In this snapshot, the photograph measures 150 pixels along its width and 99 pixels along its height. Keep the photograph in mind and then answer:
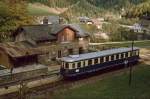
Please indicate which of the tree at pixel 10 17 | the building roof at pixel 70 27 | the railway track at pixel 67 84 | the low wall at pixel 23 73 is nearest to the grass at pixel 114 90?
the railway track at pixel 67 84

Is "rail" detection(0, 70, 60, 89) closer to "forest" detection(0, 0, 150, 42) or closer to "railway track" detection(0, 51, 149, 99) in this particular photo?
"railway track" detection(0, 51, 149, 99)

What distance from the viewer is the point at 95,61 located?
51.2 metres

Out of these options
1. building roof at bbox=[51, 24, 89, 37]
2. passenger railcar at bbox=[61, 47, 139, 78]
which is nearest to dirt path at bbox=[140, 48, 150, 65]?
passenger railcar at bbox=[61, 47, 139, 78]

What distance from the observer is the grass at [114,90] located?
4212 centimetres

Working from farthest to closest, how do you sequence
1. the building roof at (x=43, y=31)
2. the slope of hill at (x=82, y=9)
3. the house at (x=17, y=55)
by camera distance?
the slope of hill at (x=82, y=9) < the building roof at (x=43, y=31) < the house at (x=17, y=55)

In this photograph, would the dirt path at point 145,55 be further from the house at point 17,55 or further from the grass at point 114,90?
the house at point 17,55

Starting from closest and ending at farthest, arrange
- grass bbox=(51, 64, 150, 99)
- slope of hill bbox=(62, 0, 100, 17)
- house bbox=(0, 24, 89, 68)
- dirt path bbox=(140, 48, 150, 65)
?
grass bbox=(51, 64, 150, 99) < house bbox=(0, 24, 89, 68) < dirt path bbox=(140, 48, 150, 65) < slope of hill bbox=(62, 0, 100, 17)

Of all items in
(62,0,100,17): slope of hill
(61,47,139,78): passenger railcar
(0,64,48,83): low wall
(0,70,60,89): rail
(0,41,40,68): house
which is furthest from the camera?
(62,0,100,17): slope of hill

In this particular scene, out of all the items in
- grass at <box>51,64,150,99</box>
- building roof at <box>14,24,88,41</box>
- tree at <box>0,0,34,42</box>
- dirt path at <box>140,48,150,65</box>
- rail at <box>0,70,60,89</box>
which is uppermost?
tree at <box>0,0,34,42</box>

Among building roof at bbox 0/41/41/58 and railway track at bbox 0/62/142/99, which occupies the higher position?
building roof at bbox 0/41/41/58

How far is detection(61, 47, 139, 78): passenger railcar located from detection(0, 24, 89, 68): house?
31.8 feet

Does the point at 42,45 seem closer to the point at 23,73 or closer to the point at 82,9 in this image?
the point at 23,73

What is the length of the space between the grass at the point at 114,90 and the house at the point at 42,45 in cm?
1334

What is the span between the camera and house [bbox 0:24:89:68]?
5512 cm
